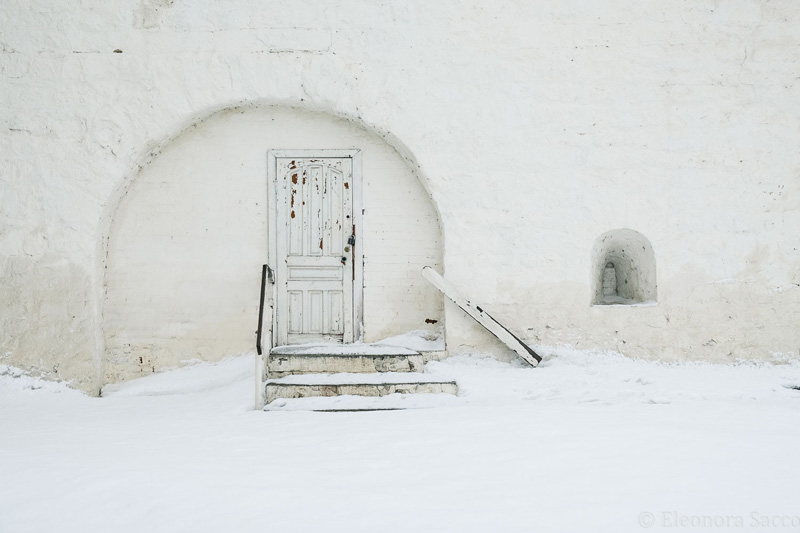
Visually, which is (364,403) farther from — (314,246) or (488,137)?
(488,137)

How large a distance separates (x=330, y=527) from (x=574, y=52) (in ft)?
16.3

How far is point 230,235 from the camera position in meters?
6.09

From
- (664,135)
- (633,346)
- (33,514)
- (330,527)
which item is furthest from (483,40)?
(33,514)

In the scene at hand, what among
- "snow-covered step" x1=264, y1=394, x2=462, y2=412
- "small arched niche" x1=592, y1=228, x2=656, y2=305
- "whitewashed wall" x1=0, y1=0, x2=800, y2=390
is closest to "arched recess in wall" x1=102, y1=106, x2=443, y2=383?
"whitewashed wall" x1=0, y1=0, x2=800, y2=390

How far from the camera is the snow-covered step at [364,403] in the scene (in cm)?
485

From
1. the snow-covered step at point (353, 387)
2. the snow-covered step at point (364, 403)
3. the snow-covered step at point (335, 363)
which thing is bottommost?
the snow-covered step at point (364, 403)

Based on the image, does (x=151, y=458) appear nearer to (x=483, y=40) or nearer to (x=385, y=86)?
(x=385, y=86)

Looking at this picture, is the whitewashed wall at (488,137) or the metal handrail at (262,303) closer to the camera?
the metal handrail at (262,303)

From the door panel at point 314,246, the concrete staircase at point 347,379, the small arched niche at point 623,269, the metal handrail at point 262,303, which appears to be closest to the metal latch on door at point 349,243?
the door panel at point 314,246

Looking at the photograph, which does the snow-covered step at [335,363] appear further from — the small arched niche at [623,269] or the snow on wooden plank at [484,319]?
the small arched niche at [623,269]

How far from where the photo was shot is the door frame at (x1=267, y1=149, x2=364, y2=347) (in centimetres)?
609

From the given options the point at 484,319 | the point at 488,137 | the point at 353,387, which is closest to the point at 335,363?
the point at 353,387

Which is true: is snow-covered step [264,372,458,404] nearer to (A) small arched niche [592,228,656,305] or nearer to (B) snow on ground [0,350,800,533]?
(B) snow on ground [0,350,800,533]

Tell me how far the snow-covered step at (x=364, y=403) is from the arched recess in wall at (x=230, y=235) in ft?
3.82
